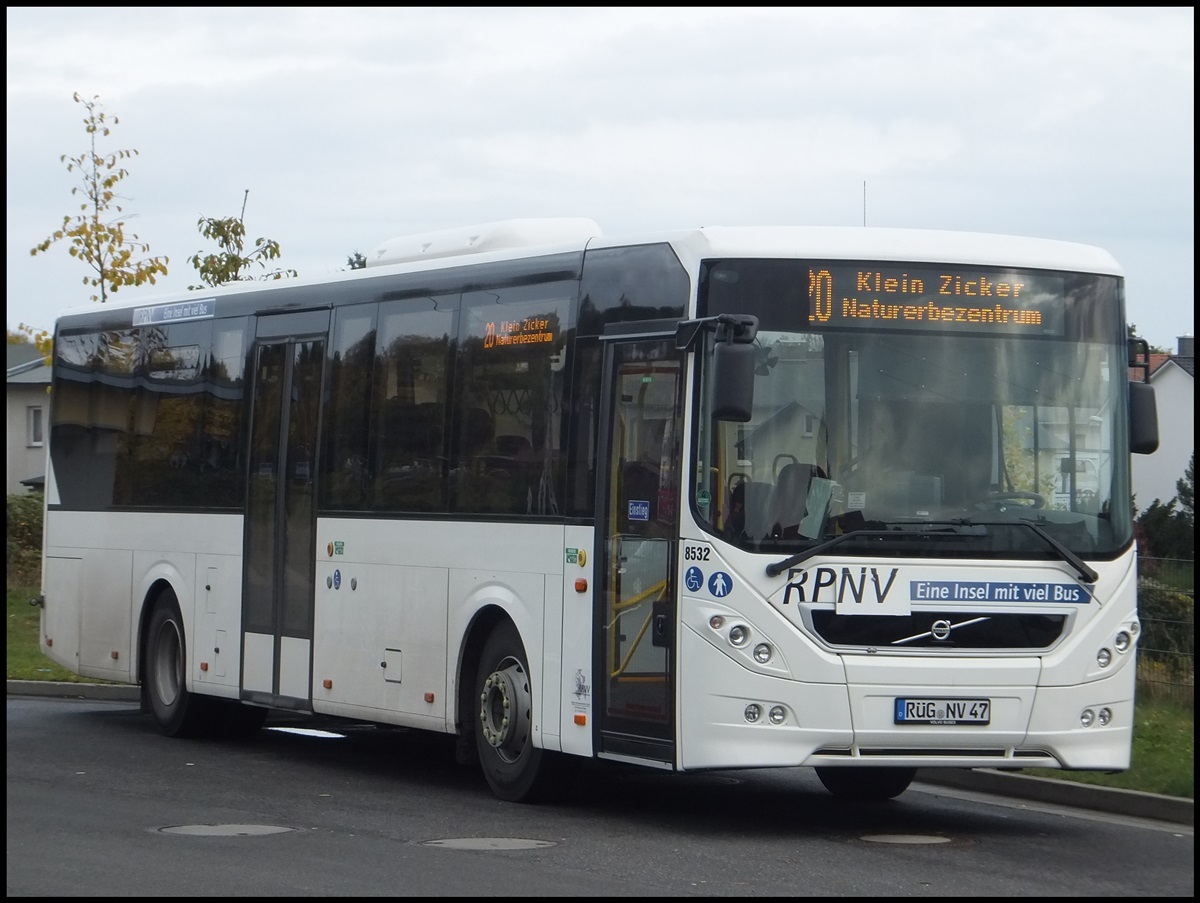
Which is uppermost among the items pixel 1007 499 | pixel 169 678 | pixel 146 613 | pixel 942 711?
pixel 1007 499

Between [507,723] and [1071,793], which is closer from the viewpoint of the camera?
[507,723]

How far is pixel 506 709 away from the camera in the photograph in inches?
507

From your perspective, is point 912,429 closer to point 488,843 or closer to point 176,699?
point 488,843

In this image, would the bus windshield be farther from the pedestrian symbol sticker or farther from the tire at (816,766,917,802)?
the tire at (816,766,917,802)

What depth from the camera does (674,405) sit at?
11.6 meters

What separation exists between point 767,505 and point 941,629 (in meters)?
1.17

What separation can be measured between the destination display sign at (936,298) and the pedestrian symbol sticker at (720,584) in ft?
4.94

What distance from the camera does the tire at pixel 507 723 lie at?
1265cm

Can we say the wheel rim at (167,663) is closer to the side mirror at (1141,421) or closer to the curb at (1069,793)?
the curb at (1069,793)

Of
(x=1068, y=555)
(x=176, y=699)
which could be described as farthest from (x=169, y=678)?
(x=1068, y=555)

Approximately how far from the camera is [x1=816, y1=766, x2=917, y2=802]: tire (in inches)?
519

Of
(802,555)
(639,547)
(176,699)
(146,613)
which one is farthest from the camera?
(146,613)

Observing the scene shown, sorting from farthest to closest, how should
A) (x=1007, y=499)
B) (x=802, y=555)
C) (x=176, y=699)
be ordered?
(x=176, y=699) → (x=1007, y=499) → (x=802, y=555)

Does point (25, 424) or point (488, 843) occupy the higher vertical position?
point (25, 424)
